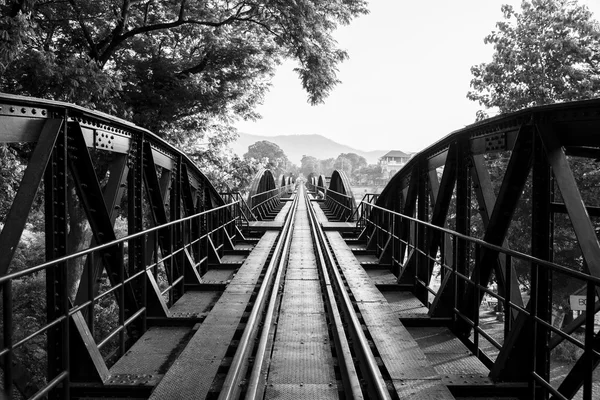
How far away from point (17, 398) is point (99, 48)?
10.3 metres

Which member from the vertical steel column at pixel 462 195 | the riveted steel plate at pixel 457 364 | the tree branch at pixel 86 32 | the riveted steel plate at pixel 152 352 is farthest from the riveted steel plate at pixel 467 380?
the tree branch at pixel 86 32

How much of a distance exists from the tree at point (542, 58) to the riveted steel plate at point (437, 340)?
15.9 m

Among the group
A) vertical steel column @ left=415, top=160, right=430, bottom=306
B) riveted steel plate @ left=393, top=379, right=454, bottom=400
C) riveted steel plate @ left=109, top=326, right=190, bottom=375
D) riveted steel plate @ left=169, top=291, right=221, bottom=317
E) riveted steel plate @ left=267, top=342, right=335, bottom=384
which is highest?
vertical steel column @ left=415, top=160, right=430, bottom=306

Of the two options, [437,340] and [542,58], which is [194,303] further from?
[542,58]

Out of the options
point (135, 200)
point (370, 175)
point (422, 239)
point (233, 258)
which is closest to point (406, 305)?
point (422, 239)

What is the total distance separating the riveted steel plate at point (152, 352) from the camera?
15.1 feet

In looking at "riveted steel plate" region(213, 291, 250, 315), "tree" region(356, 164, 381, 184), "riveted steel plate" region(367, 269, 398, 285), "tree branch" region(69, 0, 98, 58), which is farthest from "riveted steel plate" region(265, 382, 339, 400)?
"tree" region(356, 164, 381, 184)

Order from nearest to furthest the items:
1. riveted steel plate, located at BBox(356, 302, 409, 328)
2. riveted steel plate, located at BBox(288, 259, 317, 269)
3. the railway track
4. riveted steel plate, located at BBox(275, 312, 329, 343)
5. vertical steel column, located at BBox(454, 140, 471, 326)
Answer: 1. the railway track
2. riveted steel plate, located at BBox(275, 312, 329, 343)
3. riveted steel plate, located at BBox(356, 302, 409, 328)
4. vertical steel column, located at BBox(454, 140, 471, 326)
5. riveted steel plate, located at BBox(288, 259, 317, 269)

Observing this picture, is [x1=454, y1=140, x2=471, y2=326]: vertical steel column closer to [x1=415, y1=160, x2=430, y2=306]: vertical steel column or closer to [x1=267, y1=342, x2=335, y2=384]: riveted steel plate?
[x1=415, y1=160, x2=430, y2=306]: vertical steel column

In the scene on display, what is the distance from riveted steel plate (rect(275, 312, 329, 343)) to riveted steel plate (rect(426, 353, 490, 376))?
118cm

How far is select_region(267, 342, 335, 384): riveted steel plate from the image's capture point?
4320 mm

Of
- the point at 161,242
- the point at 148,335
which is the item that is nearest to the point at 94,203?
the point at 148,335

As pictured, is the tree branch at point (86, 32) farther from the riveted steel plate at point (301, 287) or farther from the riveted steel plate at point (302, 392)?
the riveted steel plate at point (302, 392)

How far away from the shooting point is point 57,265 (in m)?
3.93
